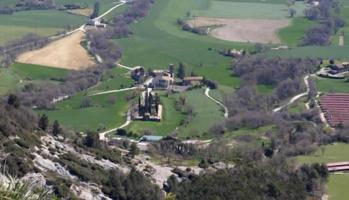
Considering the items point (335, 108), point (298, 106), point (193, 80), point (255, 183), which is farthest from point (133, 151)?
point (193, 80)

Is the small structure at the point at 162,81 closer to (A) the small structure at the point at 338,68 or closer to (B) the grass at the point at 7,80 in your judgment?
(B) the grass at the point at 7,80

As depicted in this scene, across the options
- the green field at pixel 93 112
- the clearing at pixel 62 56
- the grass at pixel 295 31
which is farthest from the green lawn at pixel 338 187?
the grass at pixel 295 31

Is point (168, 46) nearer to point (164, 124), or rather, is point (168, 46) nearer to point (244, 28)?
point (244, 28)

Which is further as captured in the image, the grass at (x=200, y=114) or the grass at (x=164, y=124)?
the grass at (x=164, y=124)

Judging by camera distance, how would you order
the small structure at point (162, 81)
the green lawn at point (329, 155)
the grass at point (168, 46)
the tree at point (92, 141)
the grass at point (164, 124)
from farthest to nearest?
the grass at point (168, 46)
the small structure at point (162, 81)
the grass at point (164, 124)
the green lawn at point (329, 155)
the tree at point (92, 141)

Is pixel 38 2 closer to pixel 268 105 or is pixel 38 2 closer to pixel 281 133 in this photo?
pixel 268 105

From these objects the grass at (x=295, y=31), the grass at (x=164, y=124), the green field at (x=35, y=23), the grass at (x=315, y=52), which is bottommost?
the green field at (x=35, y=23)

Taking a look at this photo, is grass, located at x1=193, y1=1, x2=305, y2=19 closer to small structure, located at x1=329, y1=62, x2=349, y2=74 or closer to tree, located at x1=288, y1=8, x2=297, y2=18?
tree, located at x1=288, y1=8, x2=297, y2=18
